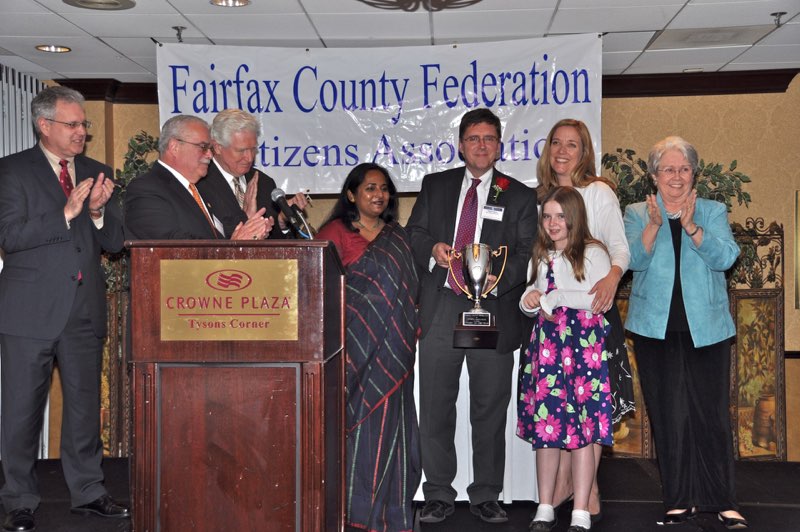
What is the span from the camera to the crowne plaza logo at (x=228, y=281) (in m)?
2.23

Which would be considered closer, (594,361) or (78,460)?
(594,361)

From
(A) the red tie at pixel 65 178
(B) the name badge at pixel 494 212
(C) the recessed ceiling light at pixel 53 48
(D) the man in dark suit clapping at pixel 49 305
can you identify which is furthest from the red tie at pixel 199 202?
(C) the recessed ceiling light at pixel 53 48

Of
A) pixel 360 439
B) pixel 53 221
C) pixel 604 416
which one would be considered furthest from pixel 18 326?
pixel 604 416

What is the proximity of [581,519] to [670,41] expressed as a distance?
3.33m

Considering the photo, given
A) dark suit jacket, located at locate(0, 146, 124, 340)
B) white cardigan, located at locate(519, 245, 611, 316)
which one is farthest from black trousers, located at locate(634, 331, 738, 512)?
dark suit jacket, located at locate(0, 146, 124, 340)

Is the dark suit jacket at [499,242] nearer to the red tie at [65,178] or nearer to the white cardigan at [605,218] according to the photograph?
the white cardigan at [605,218]

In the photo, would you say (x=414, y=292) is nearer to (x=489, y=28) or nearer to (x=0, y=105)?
(x=489, y=28)

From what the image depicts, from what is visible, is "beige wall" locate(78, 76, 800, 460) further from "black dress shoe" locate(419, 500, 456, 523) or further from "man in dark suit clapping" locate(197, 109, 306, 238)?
"black dress shoe" locate(419, 500, 456, 523)

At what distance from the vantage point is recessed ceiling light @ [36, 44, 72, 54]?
17.6 feet

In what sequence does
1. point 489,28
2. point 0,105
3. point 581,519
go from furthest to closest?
point 0,105
point 489,28
point 581,519

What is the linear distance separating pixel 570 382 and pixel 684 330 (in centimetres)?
53

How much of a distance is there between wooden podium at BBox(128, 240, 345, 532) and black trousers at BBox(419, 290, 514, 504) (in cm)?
152

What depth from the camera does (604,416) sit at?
3303mm

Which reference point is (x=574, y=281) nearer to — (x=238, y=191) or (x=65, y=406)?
(x=238, y=191)
